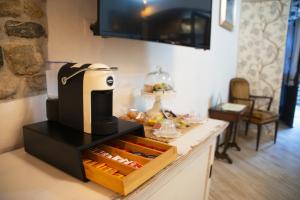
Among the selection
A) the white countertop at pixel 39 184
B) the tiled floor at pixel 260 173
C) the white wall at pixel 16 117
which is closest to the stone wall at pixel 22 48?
the white wall at pixel 16 117

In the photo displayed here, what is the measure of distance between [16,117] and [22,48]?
0.27 meters

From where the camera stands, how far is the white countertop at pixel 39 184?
589 mm

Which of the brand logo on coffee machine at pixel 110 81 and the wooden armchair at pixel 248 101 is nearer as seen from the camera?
Result: the brand logo on coffee machine at pixel 110 81

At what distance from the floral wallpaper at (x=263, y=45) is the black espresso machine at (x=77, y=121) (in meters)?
3.52

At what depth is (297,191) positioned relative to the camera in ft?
7.19

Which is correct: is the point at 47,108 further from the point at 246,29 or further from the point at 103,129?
the point at 246,29

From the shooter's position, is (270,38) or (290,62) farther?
(290,62)

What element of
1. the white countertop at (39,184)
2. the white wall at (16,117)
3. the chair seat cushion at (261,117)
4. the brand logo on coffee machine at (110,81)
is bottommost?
the chair seat cushion at (261,117)

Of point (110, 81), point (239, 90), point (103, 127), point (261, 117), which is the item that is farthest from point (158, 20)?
point (239, 90)

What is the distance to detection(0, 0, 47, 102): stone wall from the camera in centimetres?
81

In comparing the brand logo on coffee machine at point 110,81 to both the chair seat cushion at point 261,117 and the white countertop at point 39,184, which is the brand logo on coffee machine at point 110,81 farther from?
the chair seat cushion at point 261,117

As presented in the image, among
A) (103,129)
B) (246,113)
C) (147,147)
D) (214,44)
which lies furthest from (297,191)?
(103,129)

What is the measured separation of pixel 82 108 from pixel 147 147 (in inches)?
10.9

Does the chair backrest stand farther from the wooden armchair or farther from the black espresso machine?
the black espresso machine
